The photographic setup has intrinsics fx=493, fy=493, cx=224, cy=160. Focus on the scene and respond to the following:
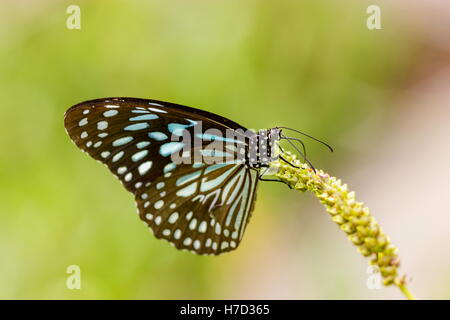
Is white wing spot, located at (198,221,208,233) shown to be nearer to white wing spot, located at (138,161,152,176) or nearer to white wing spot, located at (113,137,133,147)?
white wing spot, located at (138,161,152,176)

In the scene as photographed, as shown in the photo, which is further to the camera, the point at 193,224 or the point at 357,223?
the point at 193,224

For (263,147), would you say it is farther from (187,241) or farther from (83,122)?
(83,122)

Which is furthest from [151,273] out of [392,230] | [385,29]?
[385,29]

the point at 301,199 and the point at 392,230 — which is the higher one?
the point at 301,199

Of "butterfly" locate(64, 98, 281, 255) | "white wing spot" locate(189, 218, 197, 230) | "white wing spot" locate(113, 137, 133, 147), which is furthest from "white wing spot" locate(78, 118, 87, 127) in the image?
"white wing spot" locate(189, 218, 197, 230)

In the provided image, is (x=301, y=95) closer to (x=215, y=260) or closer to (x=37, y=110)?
(x=215, y=260)

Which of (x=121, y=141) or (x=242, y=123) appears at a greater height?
(x=242, y=123)

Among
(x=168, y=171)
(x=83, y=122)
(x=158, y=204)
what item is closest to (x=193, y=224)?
(x=158, y=204)
